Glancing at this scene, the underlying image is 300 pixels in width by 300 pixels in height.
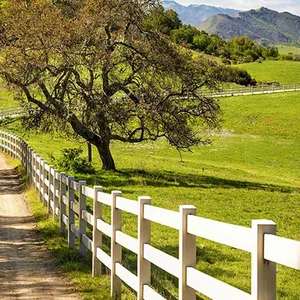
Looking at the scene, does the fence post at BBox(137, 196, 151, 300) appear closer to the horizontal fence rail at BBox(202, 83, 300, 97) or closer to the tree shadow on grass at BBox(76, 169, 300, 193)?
the tree shadow on grass at BBox(76, 169, 300, 193)

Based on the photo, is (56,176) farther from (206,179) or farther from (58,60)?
(206,179)

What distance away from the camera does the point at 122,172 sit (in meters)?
28.3

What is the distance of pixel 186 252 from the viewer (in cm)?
578

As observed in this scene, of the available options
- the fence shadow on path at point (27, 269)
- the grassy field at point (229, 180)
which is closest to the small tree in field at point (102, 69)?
the grassy field at point (229, 180)

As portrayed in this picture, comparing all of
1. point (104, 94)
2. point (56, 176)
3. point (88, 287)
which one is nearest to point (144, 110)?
point (104, 94)

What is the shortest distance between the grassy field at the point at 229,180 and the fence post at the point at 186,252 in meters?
2.59

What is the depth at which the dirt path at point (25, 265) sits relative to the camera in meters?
9.16

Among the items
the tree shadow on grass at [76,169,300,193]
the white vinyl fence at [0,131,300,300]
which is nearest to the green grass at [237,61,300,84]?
the tree shadow on grass at [76,169,300,193]

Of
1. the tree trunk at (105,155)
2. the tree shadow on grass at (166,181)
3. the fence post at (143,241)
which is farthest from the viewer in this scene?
the tree trunk at (105,155)

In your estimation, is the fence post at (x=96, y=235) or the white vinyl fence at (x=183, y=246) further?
the fence post at (x=96, y=235)

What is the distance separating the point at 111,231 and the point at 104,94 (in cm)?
1854

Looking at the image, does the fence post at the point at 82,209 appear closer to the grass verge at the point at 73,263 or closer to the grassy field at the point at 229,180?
the grass verge at the point at 73,263

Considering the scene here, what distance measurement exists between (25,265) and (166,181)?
52.8 feet

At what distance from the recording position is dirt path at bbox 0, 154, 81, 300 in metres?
9.16
